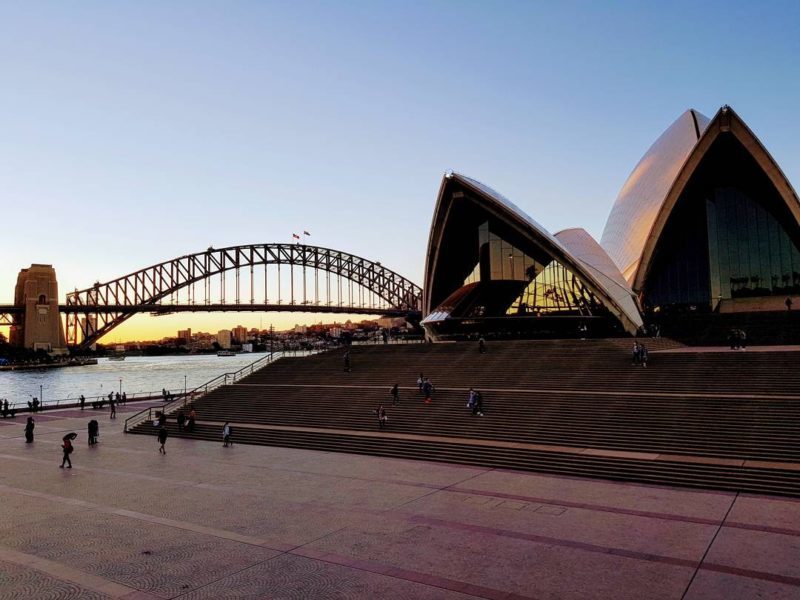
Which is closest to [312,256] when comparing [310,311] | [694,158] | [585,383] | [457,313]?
[310,311]

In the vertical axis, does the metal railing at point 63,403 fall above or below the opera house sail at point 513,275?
below

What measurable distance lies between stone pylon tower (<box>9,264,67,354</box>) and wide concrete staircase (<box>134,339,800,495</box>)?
8091 cm

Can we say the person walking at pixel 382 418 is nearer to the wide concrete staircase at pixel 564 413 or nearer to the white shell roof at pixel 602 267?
the wide concrete staircase at pixel 564 413

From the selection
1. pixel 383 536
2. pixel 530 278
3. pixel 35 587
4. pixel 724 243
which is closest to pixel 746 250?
pixel 724 243

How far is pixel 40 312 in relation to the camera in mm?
93500

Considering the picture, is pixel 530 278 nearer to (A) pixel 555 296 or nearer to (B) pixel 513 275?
(B) pixel 513 275

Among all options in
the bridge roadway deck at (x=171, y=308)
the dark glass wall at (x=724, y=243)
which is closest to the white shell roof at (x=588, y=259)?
the dark glass wall at (x=724, y=243)

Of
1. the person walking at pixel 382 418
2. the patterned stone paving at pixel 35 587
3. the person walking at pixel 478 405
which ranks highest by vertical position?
the person walking at pixel 478 405

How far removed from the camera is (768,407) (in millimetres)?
14664

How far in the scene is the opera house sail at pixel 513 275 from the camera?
31.3m

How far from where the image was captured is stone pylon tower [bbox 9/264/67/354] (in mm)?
92012

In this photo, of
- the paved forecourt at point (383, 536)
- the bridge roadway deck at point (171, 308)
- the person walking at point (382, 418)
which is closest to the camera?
the paved forecourt at point (383, 536)

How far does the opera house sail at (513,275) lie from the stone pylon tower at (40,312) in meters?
76.6

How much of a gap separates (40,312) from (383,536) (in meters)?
100
